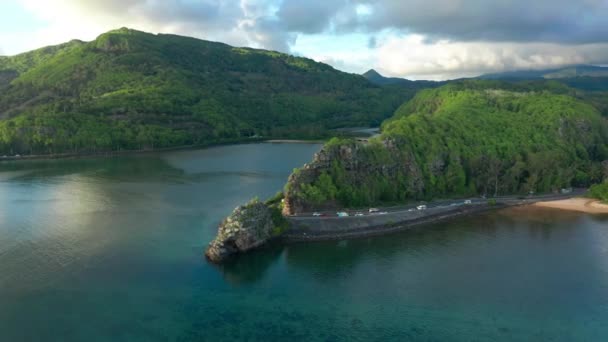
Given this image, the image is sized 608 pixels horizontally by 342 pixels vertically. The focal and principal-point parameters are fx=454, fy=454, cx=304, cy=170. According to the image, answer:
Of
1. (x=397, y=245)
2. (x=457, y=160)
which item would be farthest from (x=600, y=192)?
(x=397, y=245)

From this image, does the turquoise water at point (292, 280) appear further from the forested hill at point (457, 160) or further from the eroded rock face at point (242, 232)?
the forested hill at point (457, 160)

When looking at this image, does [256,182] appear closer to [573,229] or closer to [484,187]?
[484,187]

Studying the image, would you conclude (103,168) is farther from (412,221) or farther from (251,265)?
(412,221)

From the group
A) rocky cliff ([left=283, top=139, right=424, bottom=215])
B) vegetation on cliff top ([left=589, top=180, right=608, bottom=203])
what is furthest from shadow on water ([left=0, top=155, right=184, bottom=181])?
vegetation on cliff top ([left=589, top=180, right=608, bottom=203])

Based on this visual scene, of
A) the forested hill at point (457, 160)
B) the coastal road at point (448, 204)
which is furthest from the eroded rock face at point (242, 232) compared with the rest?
the forested hill at point (457, 160)

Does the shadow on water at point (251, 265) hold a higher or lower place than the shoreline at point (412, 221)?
lower

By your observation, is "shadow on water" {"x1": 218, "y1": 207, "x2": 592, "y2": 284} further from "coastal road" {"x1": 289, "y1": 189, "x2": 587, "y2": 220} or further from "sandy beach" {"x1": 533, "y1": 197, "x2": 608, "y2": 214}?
"coastal road" {"x1": 289, "y1": 189, "x2": 587, "y2": 220}
